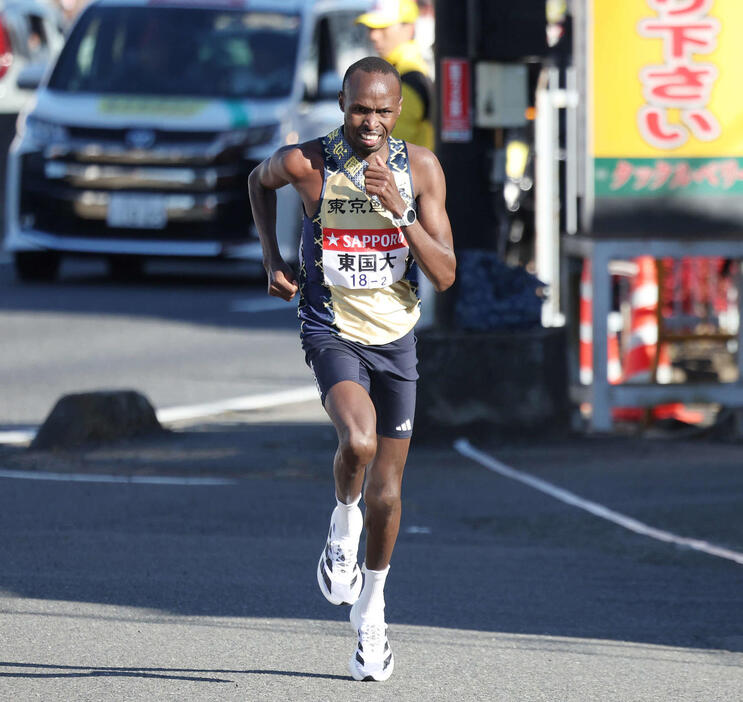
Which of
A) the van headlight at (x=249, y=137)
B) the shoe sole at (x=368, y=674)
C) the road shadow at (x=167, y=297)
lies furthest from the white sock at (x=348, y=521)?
the van headlight at (x=249, y=137)

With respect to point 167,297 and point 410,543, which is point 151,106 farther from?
point 410,543

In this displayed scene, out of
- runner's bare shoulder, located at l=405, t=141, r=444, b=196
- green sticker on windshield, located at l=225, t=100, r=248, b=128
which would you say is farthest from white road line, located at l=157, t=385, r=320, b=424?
runner's bare shoulder, located at l=405, t=141, r=444, b=196

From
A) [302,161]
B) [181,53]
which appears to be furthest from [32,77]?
[302,161]

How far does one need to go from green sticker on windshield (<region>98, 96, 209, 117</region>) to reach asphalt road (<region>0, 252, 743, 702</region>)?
5.78 meters

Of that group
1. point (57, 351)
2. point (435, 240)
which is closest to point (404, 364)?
point (435, 240)

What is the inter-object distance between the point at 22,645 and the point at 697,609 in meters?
2.25

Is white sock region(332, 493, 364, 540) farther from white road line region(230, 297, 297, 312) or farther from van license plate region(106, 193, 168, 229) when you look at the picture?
van license plate region(106, 193, 168, 229)

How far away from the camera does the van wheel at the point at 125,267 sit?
17.9 m

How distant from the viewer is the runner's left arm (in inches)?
201

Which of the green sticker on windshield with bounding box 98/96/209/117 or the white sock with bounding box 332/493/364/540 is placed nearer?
the white sock with bounding box 332/493/364/540

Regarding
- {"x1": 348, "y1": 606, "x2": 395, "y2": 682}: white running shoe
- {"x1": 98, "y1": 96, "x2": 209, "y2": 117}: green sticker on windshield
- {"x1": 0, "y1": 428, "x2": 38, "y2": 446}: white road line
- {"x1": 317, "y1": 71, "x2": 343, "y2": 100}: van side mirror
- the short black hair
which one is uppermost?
the short black hair

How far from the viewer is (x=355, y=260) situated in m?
5.39

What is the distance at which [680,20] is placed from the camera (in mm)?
9812

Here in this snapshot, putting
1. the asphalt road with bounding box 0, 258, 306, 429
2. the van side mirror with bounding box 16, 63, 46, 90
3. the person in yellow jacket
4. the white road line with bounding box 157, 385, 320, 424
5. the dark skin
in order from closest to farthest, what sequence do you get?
the dark skin
the person in yellow jacket
the white road line with bounding box 157, 385, 320, 424
the asphalt road with bounding box 0, 258, 306, 429
the van side mirror with bounding box 16, 63, 46, 90
